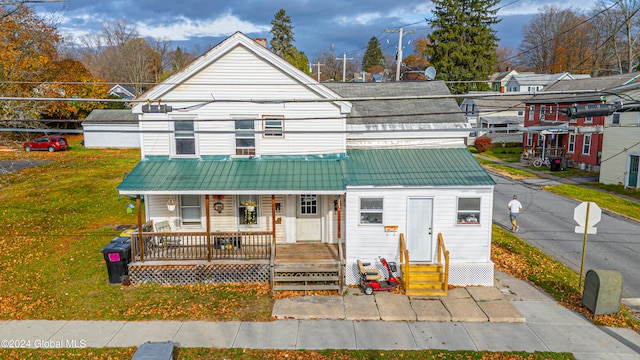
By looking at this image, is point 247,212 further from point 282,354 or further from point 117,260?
point 282,354

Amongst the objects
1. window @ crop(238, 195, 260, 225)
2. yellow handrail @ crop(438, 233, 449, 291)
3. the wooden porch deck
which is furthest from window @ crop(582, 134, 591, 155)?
window @ crop(238, 195, 260, 225)

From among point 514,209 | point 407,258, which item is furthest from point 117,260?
point 514,209

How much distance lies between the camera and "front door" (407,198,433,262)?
13.0 m

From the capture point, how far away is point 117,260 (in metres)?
12.9

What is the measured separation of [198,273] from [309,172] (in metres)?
4.97

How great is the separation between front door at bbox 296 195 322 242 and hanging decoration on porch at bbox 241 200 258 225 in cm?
162

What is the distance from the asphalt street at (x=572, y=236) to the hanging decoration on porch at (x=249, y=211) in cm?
1181

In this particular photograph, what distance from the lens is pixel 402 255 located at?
1290 cm

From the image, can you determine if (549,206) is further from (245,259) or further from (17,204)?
(17,204)

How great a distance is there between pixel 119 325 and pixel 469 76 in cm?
5093

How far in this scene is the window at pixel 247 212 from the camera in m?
14.6

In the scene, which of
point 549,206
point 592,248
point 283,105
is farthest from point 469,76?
point 283,105

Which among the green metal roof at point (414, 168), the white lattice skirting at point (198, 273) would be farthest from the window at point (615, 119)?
the white lattice skirting at point (198, 273)

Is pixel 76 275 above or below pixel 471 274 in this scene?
below
